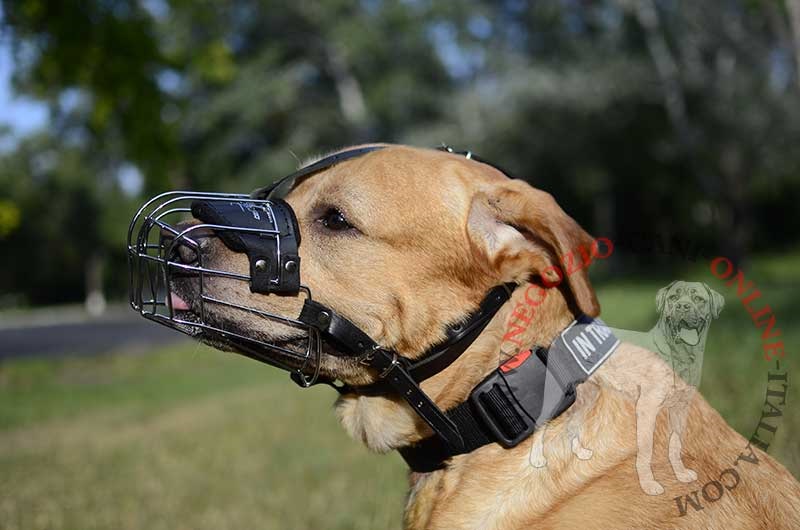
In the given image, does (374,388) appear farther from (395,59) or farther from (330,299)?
(395,59)

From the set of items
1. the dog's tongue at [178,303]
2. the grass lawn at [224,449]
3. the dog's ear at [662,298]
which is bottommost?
the grass lawn at [224,449]

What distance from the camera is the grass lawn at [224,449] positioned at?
4.52 meters

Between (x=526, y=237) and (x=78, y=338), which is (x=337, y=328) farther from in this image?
(x=78, y=338)

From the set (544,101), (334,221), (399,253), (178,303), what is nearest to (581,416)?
(399,253)

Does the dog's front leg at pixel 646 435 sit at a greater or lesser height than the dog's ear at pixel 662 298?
lesser

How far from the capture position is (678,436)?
2.28m

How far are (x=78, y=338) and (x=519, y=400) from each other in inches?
775

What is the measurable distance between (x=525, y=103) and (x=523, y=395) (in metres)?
24.0

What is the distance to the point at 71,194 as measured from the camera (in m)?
43.2

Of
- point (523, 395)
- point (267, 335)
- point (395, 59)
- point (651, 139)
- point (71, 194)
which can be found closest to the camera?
point (523, 395)

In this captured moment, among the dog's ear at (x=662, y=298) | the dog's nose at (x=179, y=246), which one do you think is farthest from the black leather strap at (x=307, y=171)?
the dog's ear at (x=662, y=298)

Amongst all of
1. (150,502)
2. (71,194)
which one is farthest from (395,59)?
(150,502)

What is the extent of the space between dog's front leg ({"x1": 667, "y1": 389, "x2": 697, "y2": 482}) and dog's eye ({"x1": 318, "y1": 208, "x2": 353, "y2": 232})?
4.30 feet

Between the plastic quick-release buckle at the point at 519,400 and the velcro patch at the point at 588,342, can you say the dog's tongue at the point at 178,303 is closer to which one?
the plastic quick-release buckle at the point at 519,400
